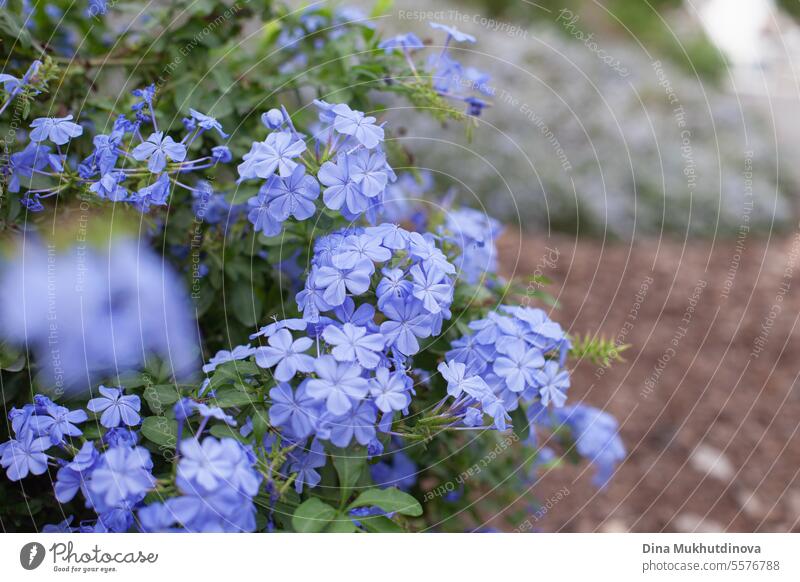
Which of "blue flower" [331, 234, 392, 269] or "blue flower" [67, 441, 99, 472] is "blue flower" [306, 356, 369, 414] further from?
"blue flower" [67, 441, 99, 472]

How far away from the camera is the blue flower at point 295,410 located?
4.15 feet

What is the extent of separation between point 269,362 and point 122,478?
0.98ft

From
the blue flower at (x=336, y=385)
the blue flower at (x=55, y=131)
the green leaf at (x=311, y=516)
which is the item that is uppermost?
the blue flower at (x=55, y=131)

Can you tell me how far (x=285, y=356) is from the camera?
1.29 meters

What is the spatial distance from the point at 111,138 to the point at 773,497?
9.20 ft

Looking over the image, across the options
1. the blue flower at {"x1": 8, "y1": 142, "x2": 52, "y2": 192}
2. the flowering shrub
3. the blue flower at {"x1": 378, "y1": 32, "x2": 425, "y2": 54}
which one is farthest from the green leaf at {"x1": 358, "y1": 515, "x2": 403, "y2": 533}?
the blue flower at {"x1": 378, "y1": 32, "x2": 425, "y2": 54}

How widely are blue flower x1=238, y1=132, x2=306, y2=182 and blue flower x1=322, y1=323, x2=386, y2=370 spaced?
0.31 meters

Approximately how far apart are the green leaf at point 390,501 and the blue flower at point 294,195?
21.3 inches

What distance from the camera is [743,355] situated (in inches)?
150

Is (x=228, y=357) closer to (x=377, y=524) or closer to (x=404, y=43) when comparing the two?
(x=377, y=524)

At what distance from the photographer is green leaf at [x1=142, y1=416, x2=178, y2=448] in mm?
1359

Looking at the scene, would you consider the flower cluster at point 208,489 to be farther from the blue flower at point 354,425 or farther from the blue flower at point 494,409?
the blue flower at point 494,409

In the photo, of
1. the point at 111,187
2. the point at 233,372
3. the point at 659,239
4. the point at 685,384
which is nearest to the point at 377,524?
the point at 233,372

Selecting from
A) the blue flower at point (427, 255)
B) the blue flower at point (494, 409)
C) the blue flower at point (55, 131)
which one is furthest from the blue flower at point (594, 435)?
the blue flower at point (55, 131)
